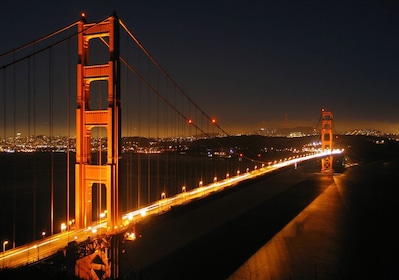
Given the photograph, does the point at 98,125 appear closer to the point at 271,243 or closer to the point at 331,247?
the point at 271,243

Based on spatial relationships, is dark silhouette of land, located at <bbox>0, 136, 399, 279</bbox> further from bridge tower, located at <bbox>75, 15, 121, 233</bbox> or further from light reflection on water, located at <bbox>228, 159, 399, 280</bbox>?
bridge tower, located at <bbox>75, 15, 121, 233</bbox>

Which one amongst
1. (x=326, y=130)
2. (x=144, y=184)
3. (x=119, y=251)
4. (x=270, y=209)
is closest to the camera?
(x=119, y=251)

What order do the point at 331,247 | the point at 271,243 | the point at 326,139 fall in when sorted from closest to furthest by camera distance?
the point at 331,247 < the point at 271,243 < the point at 326,139

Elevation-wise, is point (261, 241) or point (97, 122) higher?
point (97, 122)

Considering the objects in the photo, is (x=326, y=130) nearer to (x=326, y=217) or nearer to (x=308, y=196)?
(x=308, y=196)

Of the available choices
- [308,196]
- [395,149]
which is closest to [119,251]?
[308,196]

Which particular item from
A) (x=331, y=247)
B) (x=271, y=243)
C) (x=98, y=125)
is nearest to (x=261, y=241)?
(x=271, y=243)

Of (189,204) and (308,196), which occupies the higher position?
(189,204)
